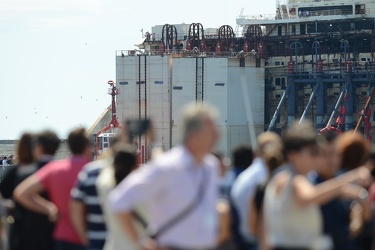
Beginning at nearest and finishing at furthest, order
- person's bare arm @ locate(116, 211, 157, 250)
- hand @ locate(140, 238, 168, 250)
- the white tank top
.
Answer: hand @ locate(140, 238, 168, 250) < person's bare arm @ locate(116, 211, 157, 250) < the white tank top

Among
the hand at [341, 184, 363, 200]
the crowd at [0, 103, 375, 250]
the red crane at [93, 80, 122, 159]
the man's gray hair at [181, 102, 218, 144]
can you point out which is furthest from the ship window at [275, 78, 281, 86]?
the man's gray hair at [181, 102, 218, 144]

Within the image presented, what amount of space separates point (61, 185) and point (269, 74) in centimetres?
7825

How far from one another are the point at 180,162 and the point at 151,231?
2.19 feet

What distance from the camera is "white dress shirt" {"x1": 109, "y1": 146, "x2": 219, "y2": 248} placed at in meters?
10.6

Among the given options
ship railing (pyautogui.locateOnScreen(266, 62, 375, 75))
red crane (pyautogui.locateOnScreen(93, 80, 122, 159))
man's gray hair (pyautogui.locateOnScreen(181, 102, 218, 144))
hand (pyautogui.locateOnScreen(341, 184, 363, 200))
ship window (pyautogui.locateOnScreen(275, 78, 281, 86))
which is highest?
man's gray hair (pyautogui.locateOnScreen(181, 102, 218, 144))

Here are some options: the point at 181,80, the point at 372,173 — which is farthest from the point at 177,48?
the point at 372,173

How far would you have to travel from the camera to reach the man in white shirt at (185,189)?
10.5 meters

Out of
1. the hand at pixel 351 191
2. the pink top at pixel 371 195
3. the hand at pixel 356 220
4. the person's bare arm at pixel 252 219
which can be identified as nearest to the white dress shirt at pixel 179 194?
the hand at pixel 351 191

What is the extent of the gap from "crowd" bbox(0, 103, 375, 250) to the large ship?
71.2 metres

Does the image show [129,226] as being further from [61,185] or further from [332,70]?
[332,70]

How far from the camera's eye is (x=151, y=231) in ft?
35.9

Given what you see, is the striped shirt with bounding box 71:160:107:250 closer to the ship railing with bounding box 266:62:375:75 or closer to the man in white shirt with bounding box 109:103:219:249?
the man in white shirt with bounding box 109:103:219:249

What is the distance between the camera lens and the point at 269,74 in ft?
301

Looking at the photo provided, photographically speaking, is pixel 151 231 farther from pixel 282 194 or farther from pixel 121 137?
pixel 121 137
